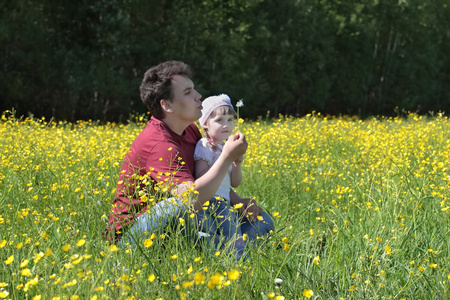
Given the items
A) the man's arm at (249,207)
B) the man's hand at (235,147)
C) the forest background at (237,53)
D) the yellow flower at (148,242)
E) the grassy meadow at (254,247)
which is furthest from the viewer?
the forest background at (237,53)

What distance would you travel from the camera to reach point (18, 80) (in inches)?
574

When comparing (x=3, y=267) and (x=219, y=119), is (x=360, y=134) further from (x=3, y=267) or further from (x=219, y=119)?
(x=3, y=267)

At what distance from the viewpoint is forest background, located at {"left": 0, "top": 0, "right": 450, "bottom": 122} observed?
1531cm

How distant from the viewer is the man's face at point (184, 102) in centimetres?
328

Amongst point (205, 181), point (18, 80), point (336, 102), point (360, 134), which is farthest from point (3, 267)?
point (336, 102)

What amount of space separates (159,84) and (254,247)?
1.11 meters

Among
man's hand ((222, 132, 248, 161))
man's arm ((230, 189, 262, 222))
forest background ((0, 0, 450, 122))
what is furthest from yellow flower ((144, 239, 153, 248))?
forest background ((0, 0, 450, 122))

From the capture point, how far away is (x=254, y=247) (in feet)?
10.2

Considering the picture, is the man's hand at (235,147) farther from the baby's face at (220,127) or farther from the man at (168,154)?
the baby's face at (220,127)

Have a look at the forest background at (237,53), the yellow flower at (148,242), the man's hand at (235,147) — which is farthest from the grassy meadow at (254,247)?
the forest background at (237,53)

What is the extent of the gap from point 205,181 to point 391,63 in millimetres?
26204

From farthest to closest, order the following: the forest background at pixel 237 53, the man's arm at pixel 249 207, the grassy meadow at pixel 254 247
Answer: the forest background at pixel 237 53
the man's arm at pixel 249 207
the grassy meadow at pixel 254 247

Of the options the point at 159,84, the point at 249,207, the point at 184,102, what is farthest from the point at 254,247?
the point at 159,84

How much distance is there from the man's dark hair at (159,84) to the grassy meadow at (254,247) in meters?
0.58
